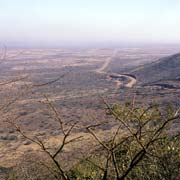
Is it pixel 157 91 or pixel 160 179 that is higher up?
pixel 160 179

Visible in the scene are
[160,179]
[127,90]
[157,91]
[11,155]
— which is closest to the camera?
[160,179]

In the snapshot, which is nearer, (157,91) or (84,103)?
(84,103)

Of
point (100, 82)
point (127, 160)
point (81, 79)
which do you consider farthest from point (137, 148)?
point (81, 79)

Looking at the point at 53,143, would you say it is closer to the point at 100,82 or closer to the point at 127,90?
the point at 127,90

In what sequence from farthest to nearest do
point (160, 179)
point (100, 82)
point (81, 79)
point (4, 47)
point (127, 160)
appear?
point (81, 79) < point (100, 82) < point (127, 160) < point (160, 179) < point (4, 47)

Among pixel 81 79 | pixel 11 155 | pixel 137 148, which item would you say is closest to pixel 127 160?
pixel 137 148

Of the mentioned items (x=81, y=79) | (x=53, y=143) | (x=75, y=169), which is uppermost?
(x=75, y=169)
